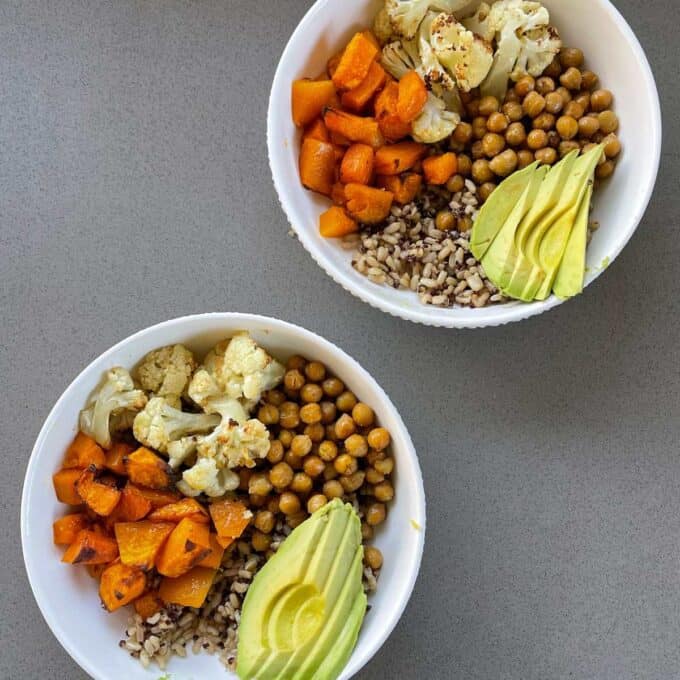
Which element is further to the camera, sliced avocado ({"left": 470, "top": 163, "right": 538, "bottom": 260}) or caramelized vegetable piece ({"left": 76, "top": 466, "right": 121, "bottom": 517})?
sliced avocado ({"left": 470, "top": 163, "right": 538, "bottom": 260})

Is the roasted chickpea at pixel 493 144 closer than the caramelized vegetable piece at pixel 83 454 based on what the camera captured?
No

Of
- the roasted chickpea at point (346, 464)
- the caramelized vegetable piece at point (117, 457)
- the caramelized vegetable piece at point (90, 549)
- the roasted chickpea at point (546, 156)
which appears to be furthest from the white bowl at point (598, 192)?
the caramelized vegetable piece at point (90, 549)

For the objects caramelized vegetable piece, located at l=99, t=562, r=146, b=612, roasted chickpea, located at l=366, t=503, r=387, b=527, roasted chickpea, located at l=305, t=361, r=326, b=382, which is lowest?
caramelized vegetable piece, located at l=99, t=562, r=146, b=612

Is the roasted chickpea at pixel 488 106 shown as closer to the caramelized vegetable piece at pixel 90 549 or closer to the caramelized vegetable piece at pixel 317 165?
the caramelized vegetable piece at pixel 317 165

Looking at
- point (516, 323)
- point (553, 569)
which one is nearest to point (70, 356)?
point (516, 323)

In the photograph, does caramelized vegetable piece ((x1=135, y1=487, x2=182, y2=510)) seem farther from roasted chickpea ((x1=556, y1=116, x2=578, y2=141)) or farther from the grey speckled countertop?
roasted chickpea ((x1=556, y1=116, x2=578, y2=141))

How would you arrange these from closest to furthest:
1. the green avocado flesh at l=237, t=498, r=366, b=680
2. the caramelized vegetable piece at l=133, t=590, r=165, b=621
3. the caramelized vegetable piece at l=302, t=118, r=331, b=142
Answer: the green avocado flesh at l=237, t=498, r=366, b=680
the caramelized vegetable piece at l=133, t=590, r=165, b=621
the caramelized vegetable piece at l=302, t=118, r=331, b=142

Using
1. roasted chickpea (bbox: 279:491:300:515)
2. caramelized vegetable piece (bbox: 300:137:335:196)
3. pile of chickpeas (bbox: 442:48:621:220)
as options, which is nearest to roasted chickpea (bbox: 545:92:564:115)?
pile of chickpeas (bbox: 442:48:621:220)

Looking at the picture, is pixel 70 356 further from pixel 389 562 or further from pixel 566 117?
pixel 566 117
